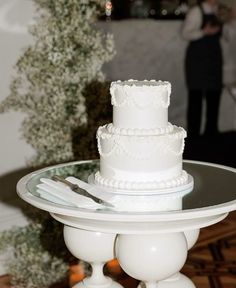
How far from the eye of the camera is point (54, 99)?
2.64m

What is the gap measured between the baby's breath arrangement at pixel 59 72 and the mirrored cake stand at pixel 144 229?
29.2 inches

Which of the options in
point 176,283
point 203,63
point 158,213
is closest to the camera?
point 158,213

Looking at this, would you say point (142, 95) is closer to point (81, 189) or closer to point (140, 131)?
point (140, 131)

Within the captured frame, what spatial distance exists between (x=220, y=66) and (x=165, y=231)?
363cm

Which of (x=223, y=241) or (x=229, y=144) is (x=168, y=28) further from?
(x=223, y=241)

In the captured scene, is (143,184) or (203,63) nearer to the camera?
(143,184)

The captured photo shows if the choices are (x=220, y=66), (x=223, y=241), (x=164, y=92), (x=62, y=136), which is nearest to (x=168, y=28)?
(x=220, y=66)

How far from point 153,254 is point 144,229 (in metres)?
0.08

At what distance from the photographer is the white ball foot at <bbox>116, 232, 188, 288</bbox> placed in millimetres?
1682

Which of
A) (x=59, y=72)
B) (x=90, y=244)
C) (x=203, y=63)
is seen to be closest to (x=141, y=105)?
(x=90, y=244)

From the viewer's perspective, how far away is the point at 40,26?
8.86 ft

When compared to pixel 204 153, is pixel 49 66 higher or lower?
higher

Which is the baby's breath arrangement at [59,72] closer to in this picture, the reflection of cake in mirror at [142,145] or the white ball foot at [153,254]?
the reflection of cake in mirror at [142,145]

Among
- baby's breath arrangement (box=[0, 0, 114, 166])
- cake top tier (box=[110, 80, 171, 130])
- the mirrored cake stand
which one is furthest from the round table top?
baby's breath arrangement (box=[0, 0, 114, 166])
